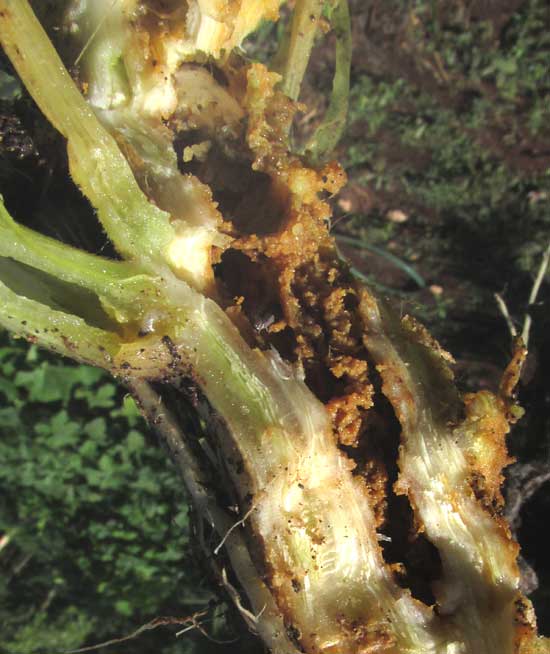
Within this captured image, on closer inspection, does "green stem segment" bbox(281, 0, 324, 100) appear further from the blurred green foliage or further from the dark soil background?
the blurred green foliage

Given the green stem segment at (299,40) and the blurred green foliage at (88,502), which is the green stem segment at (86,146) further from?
the blurred green foliage at (88,502)

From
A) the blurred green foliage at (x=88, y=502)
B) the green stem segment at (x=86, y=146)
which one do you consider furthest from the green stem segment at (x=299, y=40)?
the blurred green foliage at (x=88, y=502)

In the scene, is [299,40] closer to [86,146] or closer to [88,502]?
[86,146]

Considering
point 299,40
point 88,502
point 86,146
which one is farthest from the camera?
point 88,502

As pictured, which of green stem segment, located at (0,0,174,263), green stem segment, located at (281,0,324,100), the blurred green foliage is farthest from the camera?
the blurred green foliage

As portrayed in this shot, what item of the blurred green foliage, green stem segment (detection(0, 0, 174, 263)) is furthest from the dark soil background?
green stem segment (detection(0, 0, 174, 263))

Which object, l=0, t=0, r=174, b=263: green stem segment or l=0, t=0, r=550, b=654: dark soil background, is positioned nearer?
l=0, t=0, r=174, b=263: green stem segment

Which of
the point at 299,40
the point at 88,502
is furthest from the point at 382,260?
the point at 88,502

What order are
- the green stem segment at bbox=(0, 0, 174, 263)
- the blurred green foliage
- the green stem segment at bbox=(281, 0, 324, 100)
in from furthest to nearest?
the blurred green foliage → the green stem segment at bbox=(281, 0, 324, 100) → the green stem segment at bbox=(0, 0, 174, 263)

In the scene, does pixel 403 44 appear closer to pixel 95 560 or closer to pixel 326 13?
pixel 326 13
